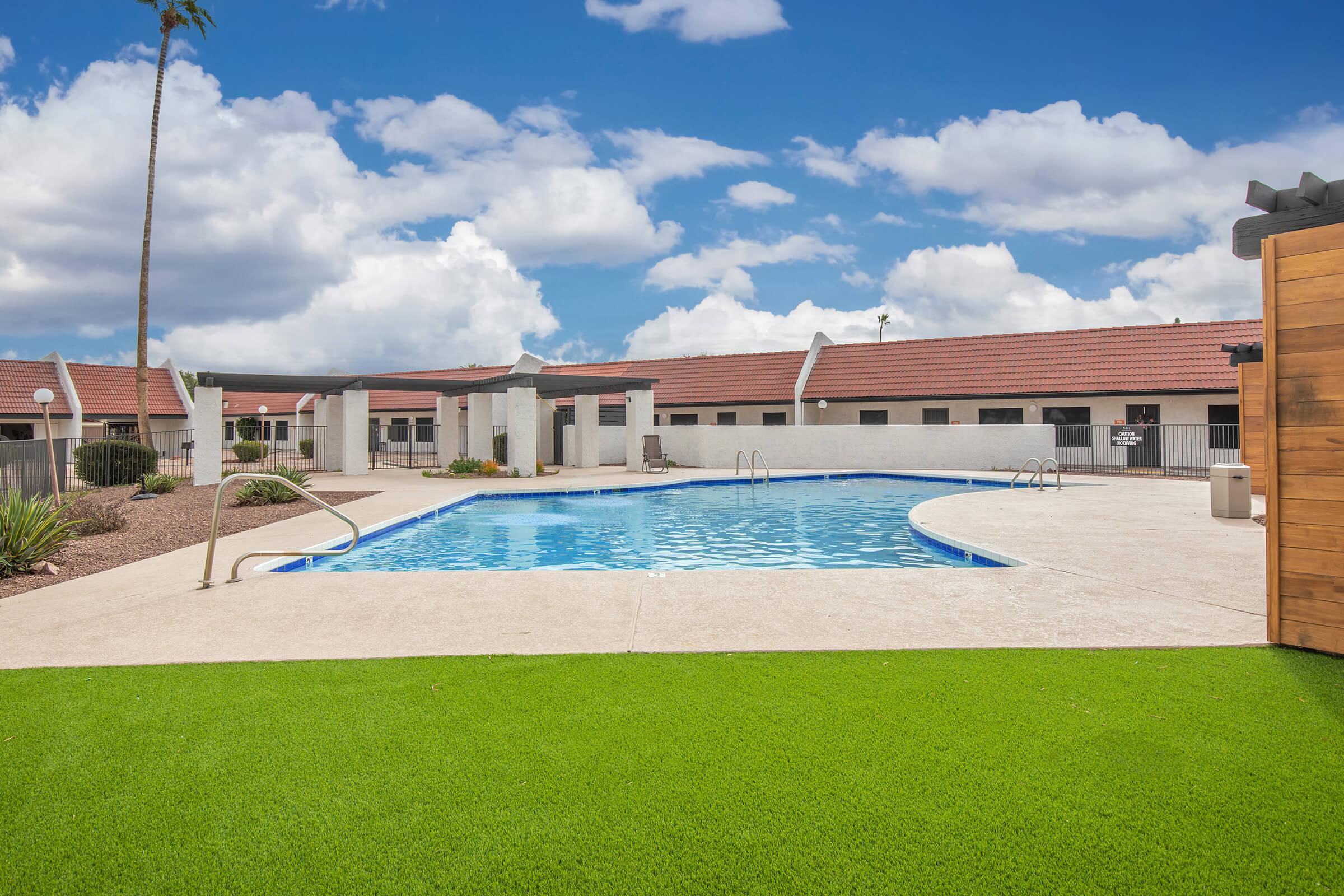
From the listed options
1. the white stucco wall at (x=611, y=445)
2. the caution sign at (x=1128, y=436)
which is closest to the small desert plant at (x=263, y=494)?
the white stucco wall at (x=611, y=445)

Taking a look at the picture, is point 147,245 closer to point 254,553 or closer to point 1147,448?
point 254,553

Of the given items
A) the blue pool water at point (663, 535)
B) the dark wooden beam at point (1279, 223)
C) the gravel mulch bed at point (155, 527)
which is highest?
the dark wooden beam at point (1279, 223)

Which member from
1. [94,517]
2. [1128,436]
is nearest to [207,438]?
[94,517]

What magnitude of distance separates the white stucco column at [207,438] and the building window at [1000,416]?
24.6 metres

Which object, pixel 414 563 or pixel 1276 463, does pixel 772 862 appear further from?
pixel 414 563

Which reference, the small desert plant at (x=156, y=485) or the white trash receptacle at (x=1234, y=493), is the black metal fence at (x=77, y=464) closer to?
the small desert plant at (x=156, y=485)

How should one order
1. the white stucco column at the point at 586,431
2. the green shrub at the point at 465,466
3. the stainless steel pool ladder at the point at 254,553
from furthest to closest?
the white stucco column at the point at 586,431 < the green shrub at the point at 465,466 < the stainless steel pool ladder at the point at 254,553

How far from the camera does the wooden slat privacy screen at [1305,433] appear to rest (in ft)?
14.6

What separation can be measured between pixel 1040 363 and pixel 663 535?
20333 mm

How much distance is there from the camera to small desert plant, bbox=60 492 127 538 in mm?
10812

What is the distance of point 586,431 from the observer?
1037 inches

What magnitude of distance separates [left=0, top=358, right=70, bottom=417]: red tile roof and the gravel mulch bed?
20219mm

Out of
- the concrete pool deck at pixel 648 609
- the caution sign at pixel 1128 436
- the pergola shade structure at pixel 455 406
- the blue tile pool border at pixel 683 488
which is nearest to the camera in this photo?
the concrete pool deck at pixel 648 609

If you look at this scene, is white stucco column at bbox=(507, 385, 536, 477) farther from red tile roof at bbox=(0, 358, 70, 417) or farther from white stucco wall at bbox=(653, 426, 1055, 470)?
red tile roof at bbox=(0, 358, 70, 417)
